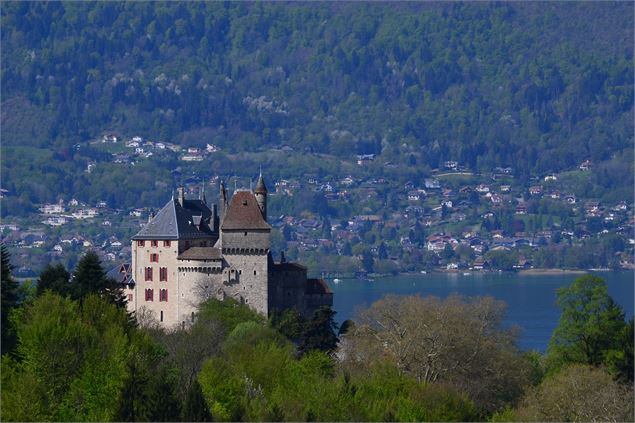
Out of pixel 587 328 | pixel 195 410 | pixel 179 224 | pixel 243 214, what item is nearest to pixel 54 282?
pixel 195 410

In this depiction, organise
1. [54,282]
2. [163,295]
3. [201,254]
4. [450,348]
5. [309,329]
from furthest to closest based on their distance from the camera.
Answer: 1. [163,295]
2. [201,254]
3. [309,329]
4. [450,348]
5. [54,282]

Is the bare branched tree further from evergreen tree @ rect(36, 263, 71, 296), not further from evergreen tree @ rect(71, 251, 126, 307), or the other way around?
evergreen tree @ rect(36, 263, 71, 296)

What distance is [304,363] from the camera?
59.7 meters

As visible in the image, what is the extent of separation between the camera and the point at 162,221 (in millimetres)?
82500

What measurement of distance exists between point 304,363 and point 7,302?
9.06 m

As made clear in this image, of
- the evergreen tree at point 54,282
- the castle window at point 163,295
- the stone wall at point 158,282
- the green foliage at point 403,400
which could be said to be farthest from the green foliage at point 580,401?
the castle window at point 163,295

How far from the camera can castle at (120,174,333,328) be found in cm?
7850

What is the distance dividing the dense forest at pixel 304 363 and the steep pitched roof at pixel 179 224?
5709mm

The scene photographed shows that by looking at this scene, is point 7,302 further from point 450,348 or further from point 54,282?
point 450,348

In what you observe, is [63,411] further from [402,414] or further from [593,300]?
[593,300]

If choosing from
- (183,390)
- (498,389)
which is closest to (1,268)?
A: (183,390)

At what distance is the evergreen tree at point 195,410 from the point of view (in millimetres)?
45500

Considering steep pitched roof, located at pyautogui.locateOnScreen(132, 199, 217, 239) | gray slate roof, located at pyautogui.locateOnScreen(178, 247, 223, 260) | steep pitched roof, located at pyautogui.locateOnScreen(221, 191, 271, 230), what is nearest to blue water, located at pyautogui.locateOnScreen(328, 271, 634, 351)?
steep pitched roof, located at pyautogui.locateOnScreen(132, 199, 217, 239)

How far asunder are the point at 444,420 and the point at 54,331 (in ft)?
33.4
